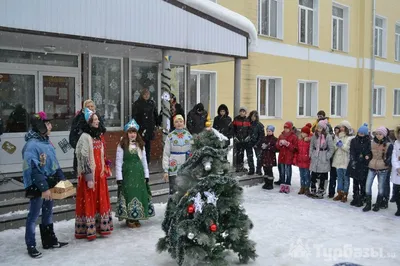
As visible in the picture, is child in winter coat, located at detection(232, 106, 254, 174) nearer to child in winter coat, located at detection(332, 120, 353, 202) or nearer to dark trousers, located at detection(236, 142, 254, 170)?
dark trousers, located at detection(236, 142, 254, 170)

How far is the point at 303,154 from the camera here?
29.9 feet

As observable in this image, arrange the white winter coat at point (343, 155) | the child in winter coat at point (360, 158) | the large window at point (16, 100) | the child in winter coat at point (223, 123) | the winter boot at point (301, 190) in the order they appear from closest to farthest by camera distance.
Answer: the child in winter coat at point (360, 158)
the white winter coat at point (343, 155)
the large window at point (16, 100)
the winter boot at point (301, 190)
the child in winter coat at point (223, 123)

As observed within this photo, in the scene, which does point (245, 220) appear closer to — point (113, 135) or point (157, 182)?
point (157, 182)

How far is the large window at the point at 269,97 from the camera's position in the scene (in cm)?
1614

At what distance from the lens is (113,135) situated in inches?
421

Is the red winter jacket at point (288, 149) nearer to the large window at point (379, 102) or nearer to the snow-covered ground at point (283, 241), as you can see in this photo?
the snow-covered ground at point (283, 241)

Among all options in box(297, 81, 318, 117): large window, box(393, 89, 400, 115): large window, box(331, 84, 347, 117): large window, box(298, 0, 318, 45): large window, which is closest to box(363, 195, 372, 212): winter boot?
box(297, 81, 318, 117): large window

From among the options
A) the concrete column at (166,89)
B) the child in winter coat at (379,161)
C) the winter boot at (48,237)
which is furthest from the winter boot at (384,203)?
the winter boot at (48,237)

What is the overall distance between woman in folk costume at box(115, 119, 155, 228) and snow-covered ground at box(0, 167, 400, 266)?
0.28 meters

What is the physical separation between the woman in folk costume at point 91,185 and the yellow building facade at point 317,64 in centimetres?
757

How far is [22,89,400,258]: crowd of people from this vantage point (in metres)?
5.36

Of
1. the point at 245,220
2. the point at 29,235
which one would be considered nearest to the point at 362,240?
the point at 245,220

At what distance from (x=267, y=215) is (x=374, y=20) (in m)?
16.9

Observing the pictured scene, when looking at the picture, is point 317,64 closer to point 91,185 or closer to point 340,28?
point 340,28
